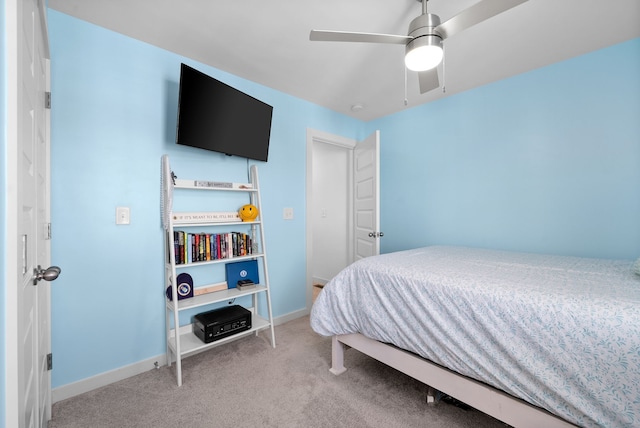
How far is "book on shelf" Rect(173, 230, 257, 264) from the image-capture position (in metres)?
2.04

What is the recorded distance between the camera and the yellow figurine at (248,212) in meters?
2.37

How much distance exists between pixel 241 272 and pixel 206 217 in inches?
23.6

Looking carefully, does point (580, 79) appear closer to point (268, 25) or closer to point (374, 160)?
point (374, 160)

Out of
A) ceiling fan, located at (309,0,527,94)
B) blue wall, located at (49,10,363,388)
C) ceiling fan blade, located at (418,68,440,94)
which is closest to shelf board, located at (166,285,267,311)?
blue wall, located at (49,10,363,388)

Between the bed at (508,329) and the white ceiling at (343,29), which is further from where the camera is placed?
the white ceiling at (343,29)

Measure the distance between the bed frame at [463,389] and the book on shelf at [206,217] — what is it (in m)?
1.28

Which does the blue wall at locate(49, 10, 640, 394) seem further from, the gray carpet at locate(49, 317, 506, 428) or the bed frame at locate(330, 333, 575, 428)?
the bed frame at locate(330, 333, 575, 428)

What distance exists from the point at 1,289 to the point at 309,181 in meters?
2.57

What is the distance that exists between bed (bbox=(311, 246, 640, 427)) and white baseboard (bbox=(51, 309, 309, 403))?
1241 millimetres

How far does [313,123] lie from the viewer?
3146mm

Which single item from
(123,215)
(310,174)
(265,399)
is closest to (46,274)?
(123,215)

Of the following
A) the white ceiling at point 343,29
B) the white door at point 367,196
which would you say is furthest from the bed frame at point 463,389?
the white ceiling at point 343,29

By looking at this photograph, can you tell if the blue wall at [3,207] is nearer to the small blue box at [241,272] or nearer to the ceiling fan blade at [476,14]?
the ceiling fan blade at [476,14]

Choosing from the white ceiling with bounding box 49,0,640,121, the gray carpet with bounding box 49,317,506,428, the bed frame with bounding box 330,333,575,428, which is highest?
the white ceiling with bounding box 49,0,640,121
